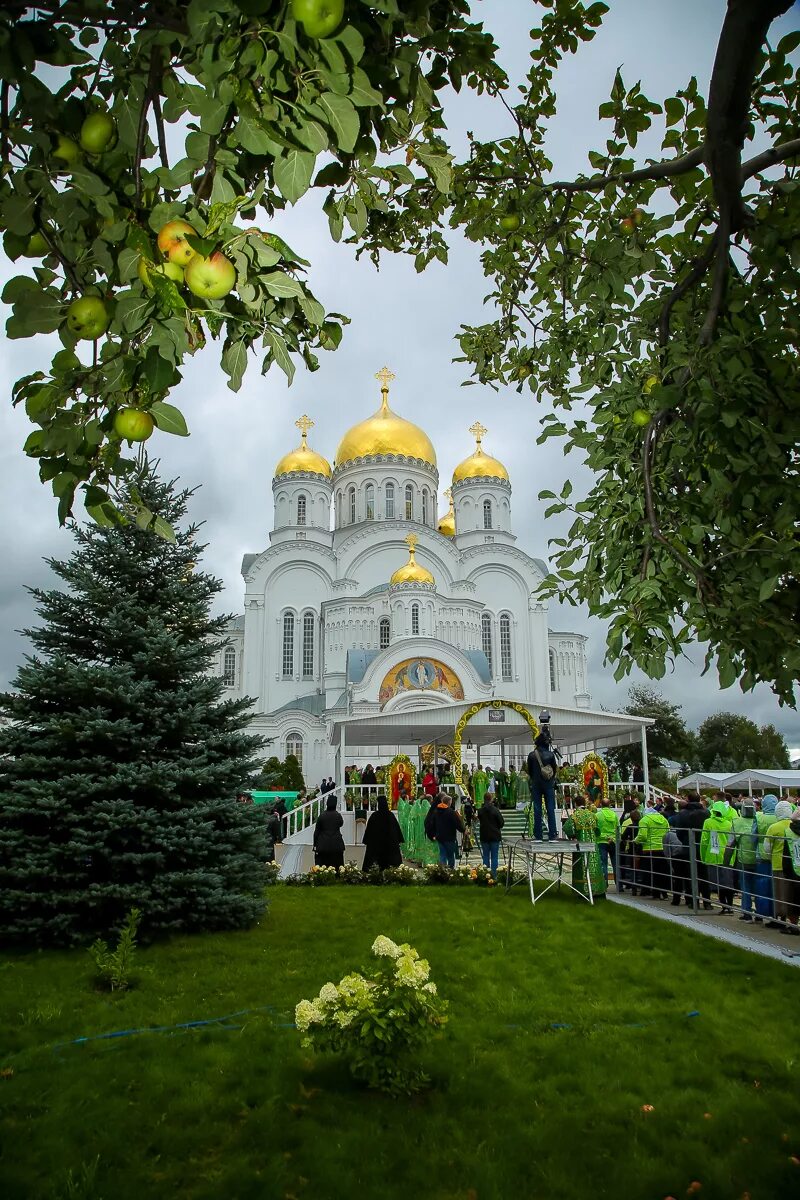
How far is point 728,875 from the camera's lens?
9.77 m

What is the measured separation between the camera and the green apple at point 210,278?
1.53m

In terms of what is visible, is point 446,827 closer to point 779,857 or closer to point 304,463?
point 779,857

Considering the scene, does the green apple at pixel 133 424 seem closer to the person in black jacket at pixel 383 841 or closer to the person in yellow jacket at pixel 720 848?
the person in yellow jacket at pixel 720 848

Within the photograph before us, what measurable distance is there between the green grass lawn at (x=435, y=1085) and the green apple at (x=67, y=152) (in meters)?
3.79

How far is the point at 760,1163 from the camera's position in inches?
140

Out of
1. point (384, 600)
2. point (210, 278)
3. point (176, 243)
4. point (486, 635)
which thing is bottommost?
point (210, 278)

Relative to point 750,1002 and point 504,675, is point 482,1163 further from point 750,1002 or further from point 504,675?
point 504,675

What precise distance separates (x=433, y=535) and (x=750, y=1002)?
107 feet

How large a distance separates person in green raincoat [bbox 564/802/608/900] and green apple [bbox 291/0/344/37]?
9940 mm

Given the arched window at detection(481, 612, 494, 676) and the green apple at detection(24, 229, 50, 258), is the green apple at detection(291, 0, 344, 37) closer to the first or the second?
the green apple at detection(24, 229, 50, 258)

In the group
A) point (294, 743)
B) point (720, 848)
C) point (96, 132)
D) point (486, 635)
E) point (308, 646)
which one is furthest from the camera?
point (486, 635)

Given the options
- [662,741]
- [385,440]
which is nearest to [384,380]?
[385,440]

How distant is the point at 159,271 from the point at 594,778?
18475mm

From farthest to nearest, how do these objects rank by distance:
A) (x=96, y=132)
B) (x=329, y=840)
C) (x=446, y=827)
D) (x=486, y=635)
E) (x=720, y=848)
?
(x=486, y=635), (x=446, y=827), (x=329, y=840), (x=720, y=848), (x=96, y=132)
